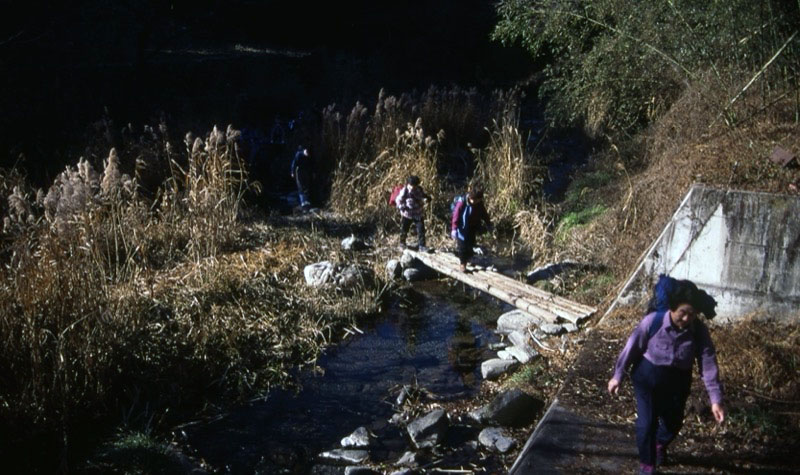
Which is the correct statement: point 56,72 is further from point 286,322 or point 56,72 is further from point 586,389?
point 586,389

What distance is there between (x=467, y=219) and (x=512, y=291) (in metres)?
1.15

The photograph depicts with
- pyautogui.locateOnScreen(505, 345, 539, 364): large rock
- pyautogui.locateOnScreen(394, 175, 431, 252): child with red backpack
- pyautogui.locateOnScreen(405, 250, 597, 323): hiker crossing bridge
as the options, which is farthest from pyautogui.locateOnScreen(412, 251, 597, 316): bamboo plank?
pyautogui.locateOnScreen(505, 345, 539, 364): large rock

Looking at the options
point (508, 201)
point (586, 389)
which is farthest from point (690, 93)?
point (586, 389)

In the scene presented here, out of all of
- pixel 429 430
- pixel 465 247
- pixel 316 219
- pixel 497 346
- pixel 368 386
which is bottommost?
pixel 368 386

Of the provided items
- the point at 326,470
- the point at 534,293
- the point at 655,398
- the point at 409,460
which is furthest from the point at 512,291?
the point at 655,398

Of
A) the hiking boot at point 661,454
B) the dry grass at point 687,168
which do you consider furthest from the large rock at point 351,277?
the hiking boot at point 661,454

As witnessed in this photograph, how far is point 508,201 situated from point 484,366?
4861 mm

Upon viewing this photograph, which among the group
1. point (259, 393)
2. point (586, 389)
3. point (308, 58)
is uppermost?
point (308, 58)

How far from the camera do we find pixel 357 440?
232 inches

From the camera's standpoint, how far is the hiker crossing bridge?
7.66 meters

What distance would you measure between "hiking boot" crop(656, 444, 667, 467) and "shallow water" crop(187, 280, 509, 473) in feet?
6.40

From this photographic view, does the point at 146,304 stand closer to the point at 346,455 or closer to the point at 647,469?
the point at 346,455

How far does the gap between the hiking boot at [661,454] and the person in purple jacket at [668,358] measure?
19 cm

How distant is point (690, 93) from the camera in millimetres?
8500
